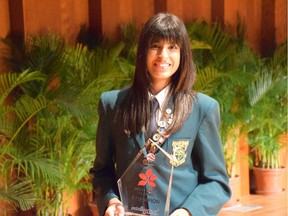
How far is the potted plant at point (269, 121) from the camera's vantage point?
6082mm

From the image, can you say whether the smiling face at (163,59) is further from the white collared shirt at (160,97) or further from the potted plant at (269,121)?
the potted plant at (269,121)

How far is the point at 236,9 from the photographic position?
22.5 feet

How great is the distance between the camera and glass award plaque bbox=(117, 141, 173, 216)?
1708 mm

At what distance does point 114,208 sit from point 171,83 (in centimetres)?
41

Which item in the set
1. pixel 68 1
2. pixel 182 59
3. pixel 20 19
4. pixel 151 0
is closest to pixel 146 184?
pixel 182 59

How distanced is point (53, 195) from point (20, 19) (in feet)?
4.66

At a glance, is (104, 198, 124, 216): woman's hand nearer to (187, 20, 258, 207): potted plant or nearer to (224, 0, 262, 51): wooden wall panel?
(187, 20, 258, 207): potted plant

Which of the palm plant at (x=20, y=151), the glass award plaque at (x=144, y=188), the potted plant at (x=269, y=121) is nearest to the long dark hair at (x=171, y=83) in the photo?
the glass award plaque at (x=144, y=188)

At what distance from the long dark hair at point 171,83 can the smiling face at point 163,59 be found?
14 mm

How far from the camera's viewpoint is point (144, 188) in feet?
5.62

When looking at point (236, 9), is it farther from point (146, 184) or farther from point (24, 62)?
point (146, 184)

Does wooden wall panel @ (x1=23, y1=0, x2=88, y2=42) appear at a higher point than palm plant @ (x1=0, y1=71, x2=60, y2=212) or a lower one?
higher

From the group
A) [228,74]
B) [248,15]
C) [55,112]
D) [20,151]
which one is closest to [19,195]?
[20,151]

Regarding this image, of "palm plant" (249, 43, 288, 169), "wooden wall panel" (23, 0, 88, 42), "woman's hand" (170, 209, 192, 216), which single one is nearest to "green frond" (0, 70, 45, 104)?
"wooden wall panel" (23, 0, 88, 42)
